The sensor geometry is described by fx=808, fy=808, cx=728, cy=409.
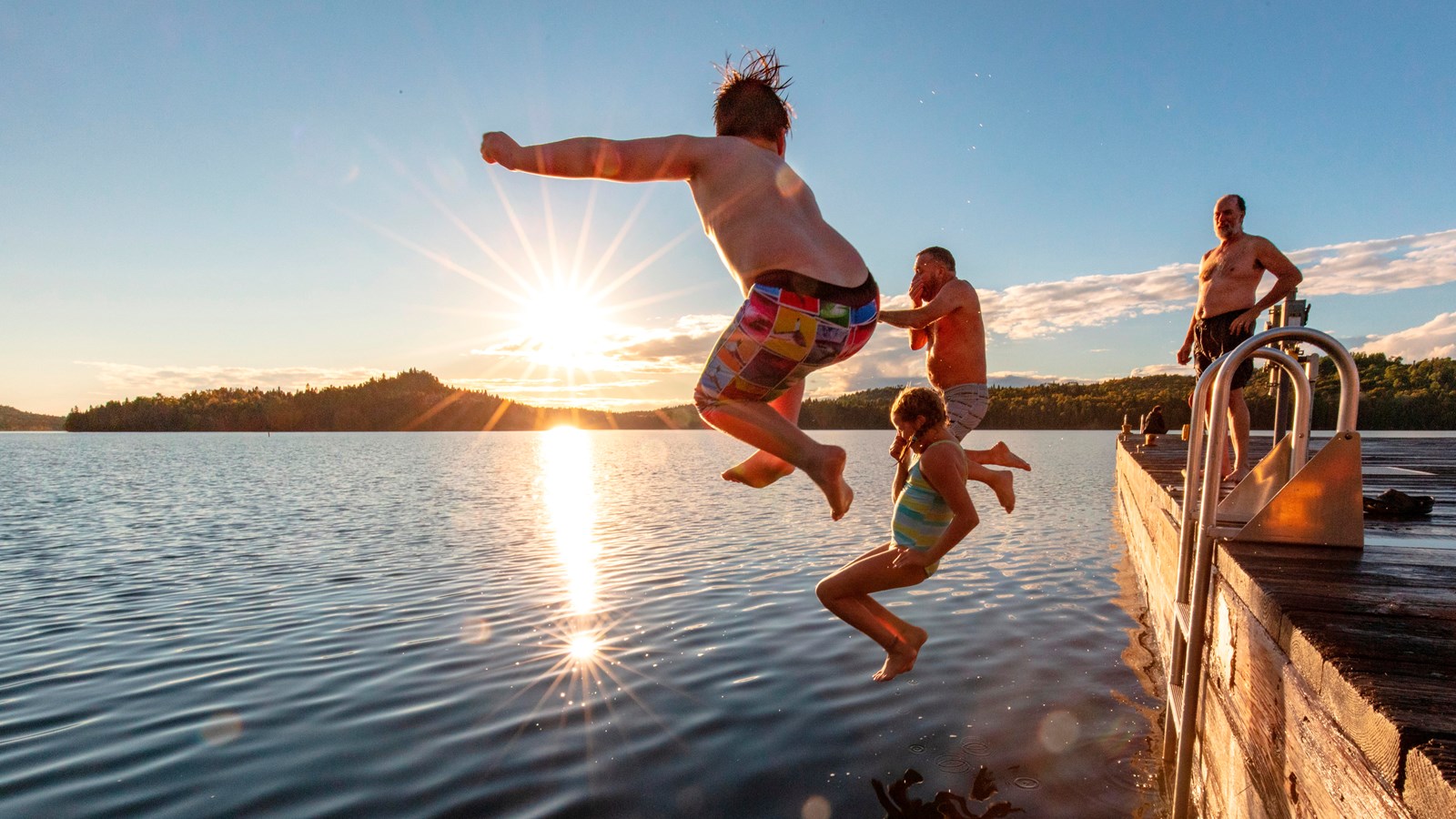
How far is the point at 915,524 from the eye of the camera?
422 centimetres

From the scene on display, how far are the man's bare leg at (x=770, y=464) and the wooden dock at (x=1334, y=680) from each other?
202 centimetres

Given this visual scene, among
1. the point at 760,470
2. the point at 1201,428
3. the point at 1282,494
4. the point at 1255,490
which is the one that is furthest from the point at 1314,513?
the point at 760,470

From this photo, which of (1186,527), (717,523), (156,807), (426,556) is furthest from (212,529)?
(1186,527)

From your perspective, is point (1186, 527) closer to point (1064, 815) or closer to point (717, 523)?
point (1064, 815)

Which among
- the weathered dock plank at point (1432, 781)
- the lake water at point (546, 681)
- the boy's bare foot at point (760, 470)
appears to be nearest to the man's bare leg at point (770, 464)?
the boy's bare foot at point (760, 470)

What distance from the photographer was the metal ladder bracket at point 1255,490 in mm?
4637

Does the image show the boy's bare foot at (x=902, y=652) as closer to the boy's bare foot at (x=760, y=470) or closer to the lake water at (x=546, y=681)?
the boy's bare foot at (x=760, y=470)

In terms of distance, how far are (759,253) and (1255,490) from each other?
371cm

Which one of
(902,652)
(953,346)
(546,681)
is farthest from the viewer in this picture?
(546,681)

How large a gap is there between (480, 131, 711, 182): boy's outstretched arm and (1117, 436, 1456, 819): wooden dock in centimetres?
269

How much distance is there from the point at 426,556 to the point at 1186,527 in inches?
620

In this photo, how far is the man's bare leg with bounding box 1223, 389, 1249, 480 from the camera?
22.5 ft

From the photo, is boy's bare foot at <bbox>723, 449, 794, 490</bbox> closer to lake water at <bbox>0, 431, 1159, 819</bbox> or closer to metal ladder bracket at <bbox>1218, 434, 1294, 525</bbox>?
metal ladder bracket at <bbox>1218, 434, 1294, 525</bbox>

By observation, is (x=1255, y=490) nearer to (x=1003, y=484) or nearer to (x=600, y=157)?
(x=1003, y=484)
